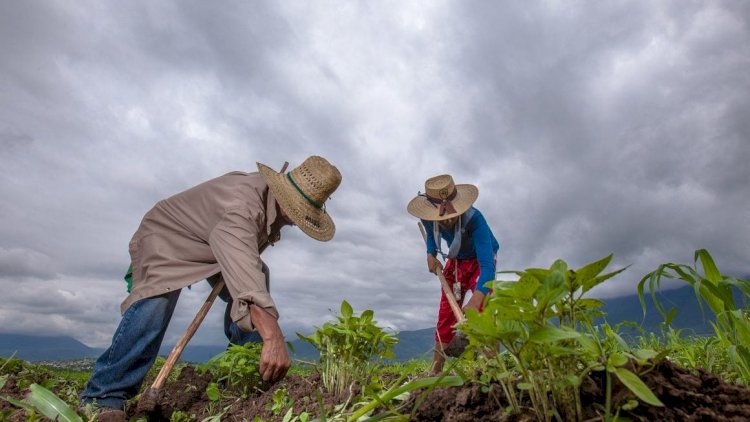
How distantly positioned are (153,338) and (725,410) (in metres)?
3.34

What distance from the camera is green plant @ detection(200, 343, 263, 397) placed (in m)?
3.25

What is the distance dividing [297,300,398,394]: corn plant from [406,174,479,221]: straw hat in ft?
7.16

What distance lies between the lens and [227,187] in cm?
360

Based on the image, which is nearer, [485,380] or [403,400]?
[485,380]

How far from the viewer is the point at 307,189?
12.6 ft

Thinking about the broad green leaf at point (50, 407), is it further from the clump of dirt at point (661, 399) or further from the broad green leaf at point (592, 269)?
the broad green leaf at point (592, 269)

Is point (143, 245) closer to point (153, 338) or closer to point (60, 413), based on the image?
point (153, 338)

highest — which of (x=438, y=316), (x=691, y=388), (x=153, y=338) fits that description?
(x=438, y=316)

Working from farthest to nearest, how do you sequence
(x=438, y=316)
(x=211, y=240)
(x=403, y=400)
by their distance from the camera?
(x=438, y=316)
(x=211, y=240)
(x=403, y=400)

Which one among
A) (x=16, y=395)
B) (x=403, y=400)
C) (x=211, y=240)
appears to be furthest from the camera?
(x=16, y=395)

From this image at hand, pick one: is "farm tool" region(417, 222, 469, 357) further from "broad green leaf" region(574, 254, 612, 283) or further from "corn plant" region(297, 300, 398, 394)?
"broad green leaf" region(574, 254, 612, 283)

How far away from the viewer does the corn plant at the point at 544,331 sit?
119cm

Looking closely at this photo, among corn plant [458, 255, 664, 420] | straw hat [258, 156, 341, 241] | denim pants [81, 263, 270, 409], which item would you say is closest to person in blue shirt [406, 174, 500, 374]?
A: straw hat [258, 156, 341, 241]

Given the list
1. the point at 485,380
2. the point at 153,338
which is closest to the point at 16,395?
the point at 153,338
